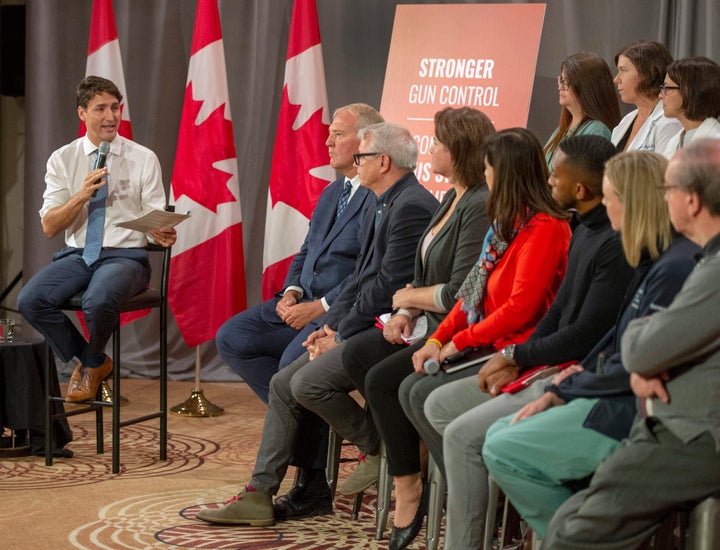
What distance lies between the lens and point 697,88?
3.79 meters

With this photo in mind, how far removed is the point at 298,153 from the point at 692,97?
9.11 ft

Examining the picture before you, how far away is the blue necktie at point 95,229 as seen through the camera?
16.0ft

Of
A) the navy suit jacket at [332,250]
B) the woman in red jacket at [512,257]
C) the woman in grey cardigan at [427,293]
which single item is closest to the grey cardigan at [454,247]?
the woman in grey cardigan at [427,293]

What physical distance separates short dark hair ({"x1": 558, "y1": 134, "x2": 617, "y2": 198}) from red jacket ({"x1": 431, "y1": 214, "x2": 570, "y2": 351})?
0.88ft

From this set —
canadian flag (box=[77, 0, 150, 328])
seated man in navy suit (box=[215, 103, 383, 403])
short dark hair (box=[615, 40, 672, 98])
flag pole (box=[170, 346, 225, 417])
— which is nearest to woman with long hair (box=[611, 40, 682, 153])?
short dark hair (box=[615, 40, 672, 98])

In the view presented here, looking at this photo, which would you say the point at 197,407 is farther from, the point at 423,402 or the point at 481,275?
the point at 481,275

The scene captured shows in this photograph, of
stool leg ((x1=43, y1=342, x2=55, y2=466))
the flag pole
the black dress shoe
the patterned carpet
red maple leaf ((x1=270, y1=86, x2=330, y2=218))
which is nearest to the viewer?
the patterned carpet

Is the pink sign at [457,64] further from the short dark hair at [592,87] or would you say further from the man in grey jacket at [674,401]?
the man in grey jacket at [674,401]

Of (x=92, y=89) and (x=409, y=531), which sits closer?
(x=409, y=531)

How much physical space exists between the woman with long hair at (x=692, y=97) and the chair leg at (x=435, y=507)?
1.41 metres

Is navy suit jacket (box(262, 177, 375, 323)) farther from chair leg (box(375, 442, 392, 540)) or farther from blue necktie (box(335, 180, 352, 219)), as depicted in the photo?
chair leg (box(375, 442, 392, 540))

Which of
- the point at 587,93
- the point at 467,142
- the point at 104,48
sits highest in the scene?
the point at 104,48

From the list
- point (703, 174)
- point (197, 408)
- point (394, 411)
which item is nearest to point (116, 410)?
point (197, 408)

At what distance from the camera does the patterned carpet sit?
371cm
